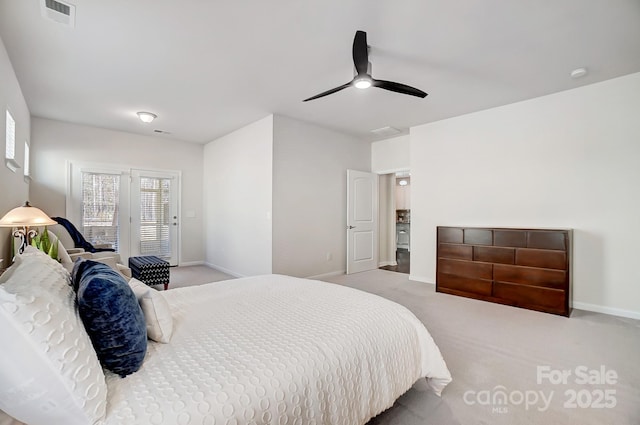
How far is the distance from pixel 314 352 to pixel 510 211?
3911 mm

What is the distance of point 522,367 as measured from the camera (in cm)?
222

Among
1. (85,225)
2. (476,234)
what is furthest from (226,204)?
(476,234)

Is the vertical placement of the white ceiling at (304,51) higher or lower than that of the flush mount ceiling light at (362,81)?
higher

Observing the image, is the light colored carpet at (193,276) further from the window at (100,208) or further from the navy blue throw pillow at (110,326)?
the navy blue throw pillow at (110,326)

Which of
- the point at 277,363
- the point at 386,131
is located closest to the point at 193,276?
the point at 386,131

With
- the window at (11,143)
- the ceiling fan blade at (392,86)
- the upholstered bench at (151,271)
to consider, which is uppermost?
the ceiling fan blade at (392,86)

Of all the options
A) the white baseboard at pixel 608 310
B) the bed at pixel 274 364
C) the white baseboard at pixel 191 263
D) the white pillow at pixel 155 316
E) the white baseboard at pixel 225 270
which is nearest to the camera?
the bed at pixel 274 364

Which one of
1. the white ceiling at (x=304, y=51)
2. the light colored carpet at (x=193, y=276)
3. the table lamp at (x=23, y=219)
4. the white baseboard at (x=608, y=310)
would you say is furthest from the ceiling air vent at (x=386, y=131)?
the table lamp at (x=23, y=219)

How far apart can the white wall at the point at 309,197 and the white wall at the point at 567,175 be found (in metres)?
1.68

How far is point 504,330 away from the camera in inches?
114

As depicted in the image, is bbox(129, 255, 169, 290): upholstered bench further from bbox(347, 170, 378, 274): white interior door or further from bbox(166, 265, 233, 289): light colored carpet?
bbox(347, 170, 378, 274): white interior door

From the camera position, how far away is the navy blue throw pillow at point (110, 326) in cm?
107

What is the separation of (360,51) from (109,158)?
5.26m

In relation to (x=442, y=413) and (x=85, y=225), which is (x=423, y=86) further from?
(x=85, y=225)
